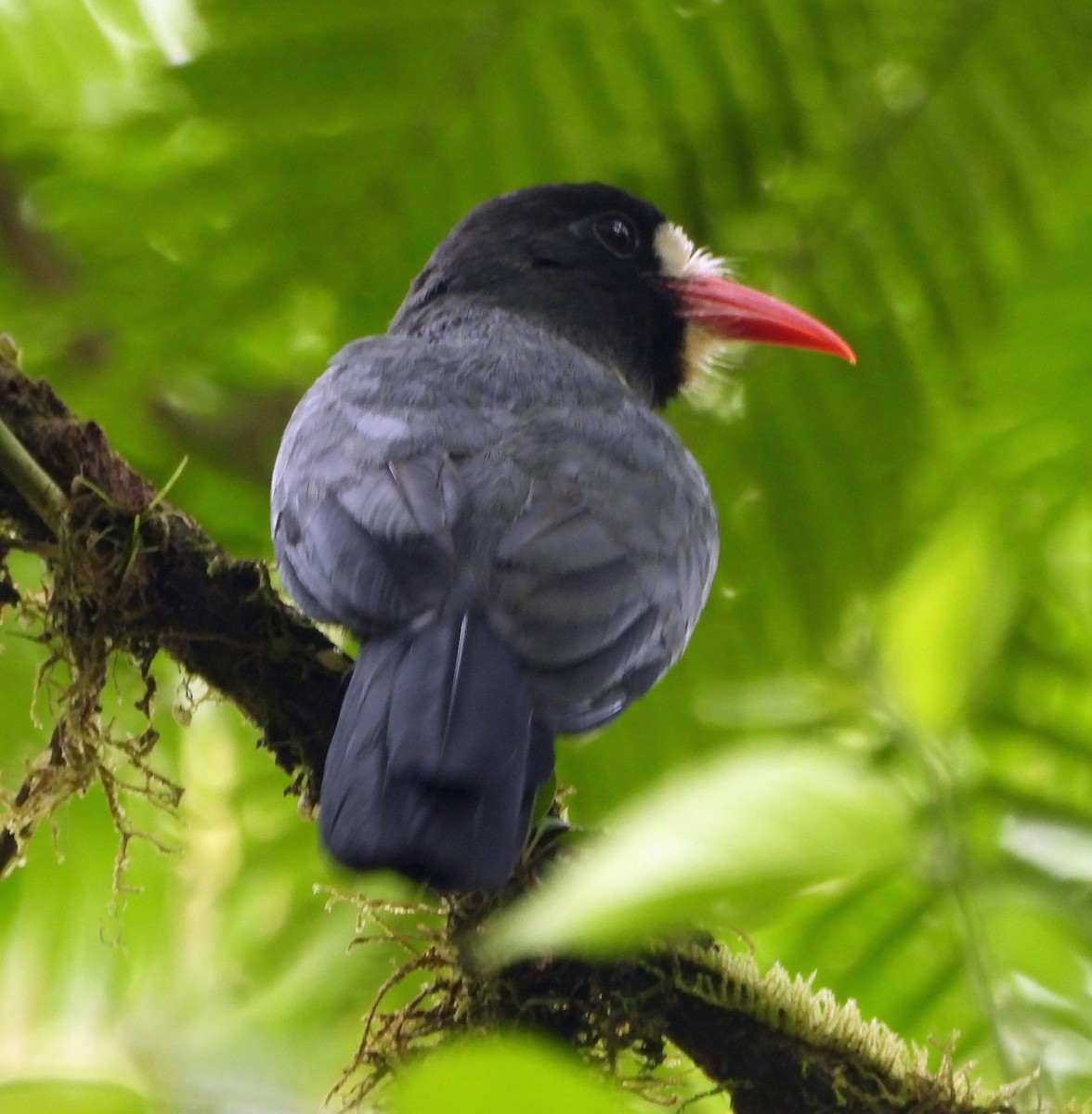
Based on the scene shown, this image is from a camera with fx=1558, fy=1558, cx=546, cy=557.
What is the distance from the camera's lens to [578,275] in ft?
11.6

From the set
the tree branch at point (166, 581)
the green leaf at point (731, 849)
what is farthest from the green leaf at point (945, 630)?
the tree branch at point (166, 581)

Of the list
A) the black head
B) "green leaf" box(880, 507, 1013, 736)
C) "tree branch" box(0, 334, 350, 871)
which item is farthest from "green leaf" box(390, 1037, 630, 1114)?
the black head

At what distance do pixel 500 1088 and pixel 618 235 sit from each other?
3.14m

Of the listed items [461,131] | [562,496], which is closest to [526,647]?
[562,496]

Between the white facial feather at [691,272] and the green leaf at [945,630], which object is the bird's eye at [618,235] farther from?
the green leaf at [945,630]

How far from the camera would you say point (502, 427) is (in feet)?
7.85

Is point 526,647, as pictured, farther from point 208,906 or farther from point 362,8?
point 362,8

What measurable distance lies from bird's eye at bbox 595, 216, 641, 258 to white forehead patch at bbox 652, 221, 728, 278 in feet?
0.17

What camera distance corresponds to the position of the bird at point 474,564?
1.68 meters

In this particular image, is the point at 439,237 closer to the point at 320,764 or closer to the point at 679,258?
the point at 679,258

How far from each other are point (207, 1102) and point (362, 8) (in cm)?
242

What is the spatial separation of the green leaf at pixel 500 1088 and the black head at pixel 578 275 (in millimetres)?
2808

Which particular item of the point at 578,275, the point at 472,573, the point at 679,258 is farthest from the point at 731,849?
the point at 679,258

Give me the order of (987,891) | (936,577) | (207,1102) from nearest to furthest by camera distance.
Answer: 1. (987,891)
2. (936,577)
3. (207,1102)
